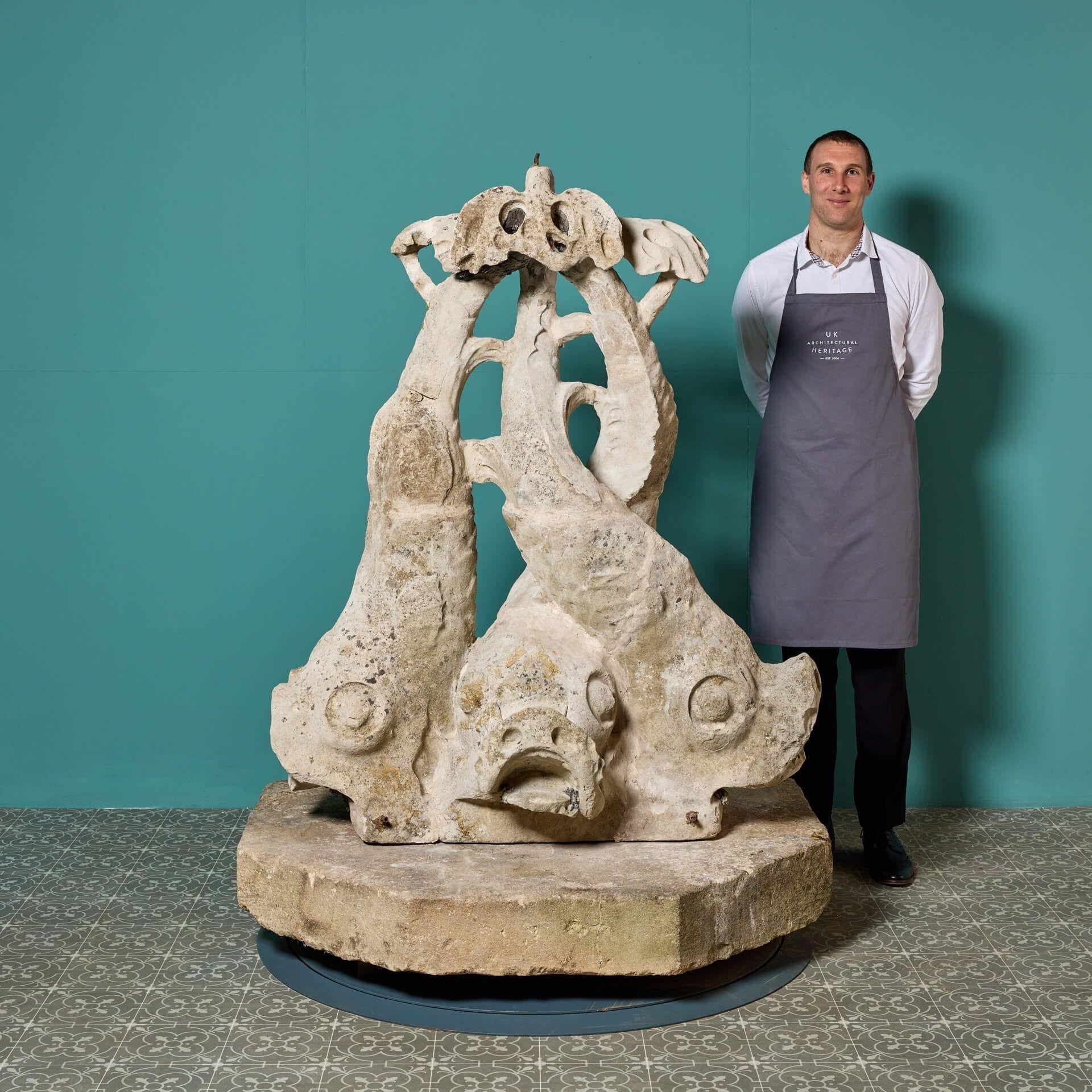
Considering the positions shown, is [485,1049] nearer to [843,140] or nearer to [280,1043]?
[280,1043]

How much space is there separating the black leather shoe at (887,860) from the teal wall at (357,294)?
64 centimetres

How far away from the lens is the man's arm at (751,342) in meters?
3.23

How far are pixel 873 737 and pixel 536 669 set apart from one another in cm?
110

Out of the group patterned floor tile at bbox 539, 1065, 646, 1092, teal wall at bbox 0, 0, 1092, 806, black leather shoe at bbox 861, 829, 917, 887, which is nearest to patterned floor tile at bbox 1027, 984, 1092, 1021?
black leather shoe at bbox 861, 829, 917, 887

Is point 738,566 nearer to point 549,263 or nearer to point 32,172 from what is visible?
point 549,263

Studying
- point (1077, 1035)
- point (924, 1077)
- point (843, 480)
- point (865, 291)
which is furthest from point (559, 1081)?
point (865, 291)

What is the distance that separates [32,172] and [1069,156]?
2.73 metres

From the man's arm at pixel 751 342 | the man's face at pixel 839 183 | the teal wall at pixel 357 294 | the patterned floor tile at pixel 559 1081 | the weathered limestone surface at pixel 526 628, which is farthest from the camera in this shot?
the teal wall at pixel 357 294

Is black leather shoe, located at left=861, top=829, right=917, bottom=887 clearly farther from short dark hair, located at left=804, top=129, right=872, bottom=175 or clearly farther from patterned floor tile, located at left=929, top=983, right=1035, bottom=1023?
short dark hair, located at left=804, top=129, right=872, bottom=175

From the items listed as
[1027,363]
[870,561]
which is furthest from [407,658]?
[1027,363]

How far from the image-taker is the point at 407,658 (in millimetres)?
2646

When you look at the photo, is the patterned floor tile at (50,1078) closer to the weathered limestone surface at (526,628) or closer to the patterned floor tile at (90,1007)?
the patterned floor tile at (90,1007)

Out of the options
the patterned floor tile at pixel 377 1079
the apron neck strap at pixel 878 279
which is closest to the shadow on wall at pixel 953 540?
the apron neck strap at pixel 878 279

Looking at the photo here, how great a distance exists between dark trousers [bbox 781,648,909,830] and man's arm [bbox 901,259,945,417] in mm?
619
